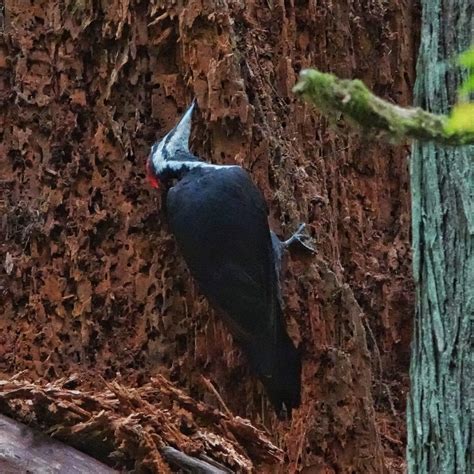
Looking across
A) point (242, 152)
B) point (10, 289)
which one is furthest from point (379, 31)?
point (10, 289)

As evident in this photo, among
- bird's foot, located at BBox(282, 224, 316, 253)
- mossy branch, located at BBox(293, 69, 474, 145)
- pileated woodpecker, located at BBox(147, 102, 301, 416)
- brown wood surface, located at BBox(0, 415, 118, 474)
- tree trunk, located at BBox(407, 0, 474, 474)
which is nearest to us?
mossy branch, located at BBox(293, 69, 474, 145)

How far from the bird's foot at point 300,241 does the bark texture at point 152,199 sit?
1.9 inches

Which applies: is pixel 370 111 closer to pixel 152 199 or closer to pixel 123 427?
pixel 123 427

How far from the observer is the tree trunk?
2.93 m

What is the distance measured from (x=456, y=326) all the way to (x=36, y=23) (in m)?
1.83

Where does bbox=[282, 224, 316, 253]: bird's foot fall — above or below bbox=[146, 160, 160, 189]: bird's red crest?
below

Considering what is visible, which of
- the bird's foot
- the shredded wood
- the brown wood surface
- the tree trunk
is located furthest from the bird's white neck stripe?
the brown wood surface

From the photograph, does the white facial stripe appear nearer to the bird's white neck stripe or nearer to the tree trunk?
the bird's white neck stripe

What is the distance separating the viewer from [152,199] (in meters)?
3.32

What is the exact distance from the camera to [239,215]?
3186mm

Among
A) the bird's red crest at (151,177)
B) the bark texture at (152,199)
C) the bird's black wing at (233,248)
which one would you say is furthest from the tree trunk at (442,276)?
the bird's red crest at (151,177)

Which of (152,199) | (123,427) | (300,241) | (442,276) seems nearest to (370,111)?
(123,427)

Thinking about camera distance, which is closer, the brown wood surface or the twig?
the brown wood surface

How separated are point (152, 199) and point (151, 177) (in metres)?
0.12
